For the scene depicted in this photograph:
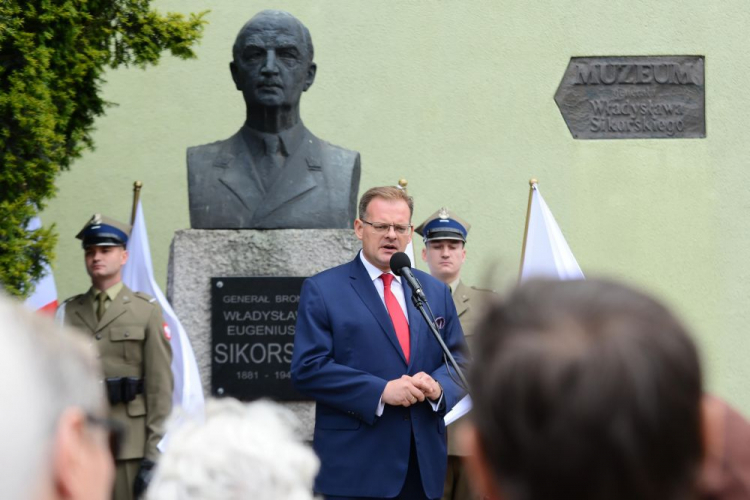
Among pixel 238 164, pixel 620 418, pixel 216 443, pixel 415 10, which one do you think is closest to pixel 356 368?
pixel 238 164

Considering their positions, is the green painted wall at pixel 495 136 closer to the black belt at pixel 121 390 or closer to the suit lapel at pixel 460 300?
the suit lapel at pixel 460 300

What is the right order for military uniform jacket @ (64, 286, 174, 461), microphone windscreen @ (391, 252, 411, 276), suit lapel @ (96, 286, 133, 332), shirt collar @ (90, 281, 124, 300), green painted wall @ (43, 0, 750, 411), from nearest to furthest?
microphone windscreen @ (391, 252, 411, 276) → military uniform jacket @ (64, 286, 174, 461) → suit lapel @ (96, 286, 133, 332) → shirt collar @ (90, 281, 124, 300) → green painted wall @ (43, 0, 750, 411)

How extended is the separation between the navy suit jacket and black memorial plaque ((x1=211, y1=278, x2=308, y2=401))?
112cm

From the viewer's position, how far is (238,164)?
548 cm

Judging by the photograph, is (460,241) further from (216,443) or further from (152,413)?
(216,443)

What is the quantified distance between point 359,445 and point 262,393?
4.35 ft

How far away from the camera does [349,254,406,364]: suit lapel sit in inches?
161

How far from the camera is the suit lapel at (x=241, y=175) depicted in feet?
17.8

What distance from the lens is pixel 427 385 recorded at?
388cm

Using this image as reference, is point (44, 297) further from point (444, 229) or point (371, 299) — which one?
point (371, 299)

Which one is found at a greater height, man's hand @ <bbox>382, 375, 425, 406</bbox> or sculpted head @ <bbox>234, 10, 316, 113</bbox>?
sculpted head @ <bbox>234, 10, 316, 113</bbox>

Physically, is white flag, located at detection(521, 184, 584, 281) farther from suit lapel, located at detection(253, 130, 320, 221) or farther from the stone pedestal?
suit lapel, located at detection(253, 130, 320, 221)

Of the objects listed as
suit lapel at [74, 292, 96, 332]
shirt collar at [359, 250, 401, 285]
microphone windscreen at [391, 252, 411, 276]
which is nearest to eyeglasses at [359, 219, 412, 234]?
shirt collar at [359, 250, 401, 285]

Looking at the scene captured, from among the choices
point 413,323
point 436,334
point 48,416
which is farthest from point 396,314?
point 48,416
